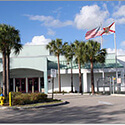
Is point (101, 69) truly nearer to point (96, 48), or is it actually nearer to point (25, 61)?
point (96, 48)

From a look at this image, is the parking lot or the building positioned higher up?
the building

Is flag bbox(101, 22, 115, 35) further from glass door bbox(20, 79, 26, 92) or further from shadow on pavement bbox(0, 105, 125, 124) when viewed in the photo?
shadow on pavement bbox(0, 105, 125, 124)

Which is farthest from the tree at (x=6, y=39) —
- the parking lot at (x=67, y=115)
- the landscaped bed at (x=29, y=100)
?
the parking lot at (x=67, y=115)

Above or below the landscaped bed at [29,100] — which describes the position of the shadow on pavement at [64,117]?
below

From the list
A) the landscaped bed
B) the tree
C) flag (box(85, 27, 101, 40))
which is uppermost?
flag (box(85, 27, 101, 40))

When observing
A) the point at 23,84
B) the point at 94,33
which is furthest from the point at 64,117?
the point at 23,84

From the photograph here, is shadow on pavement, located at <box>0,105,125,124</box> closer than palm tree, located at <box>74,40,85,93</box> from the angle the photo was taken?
Yes

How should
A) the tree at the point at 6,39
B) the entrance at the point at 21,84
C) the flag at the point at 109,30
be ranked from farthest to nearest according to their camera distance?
the entrance at the point at 21,84 → the flag at the point at 109,30 → the tree at the point at 6,39

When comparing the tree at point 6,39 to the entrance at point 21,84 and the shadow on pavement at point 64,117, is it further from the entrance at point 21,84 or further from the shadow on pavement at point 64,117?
the entrance at point 21,84

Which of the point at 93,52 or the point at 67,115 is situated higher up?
the point at 93,52

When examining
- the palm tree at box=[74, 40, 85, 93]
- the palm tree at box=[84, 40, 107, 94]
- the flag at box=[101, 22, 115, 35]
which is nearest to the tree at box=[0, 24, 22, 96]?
the palm tree at box=[74, 40, 85, 93]

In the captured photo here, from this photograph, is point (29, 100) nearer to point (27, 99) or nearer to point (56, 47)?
point (27, 99)

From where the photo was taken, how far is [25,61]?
32.4 metres

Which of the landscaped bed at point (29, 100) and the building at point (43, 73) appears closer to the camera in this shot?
the landscaped bed at point (29, 100)
